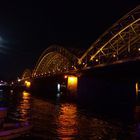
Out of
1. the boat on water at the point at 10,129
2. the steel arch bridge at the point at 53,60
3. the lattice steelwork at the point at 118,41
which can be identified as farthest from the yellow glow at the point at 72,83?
the boat on water at the point at 10,129

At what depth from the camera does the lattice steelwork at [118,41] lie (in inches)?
2402

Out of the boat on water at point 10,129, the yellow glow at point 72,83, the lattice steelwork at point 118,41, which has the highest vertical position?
the lattice steelwork at point 118,41

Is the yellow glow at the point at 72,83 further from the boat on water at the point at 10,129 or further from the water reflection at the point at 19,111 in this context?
the boat on water at the point at 10,129

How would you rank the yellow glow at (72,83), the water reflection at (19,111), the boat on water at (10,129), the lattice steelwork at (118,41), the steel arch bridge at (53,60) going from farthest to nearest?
1. the steel arch bridge at (53,60)
2. the yellow glow at (72,83)
3. the lattice steelwork at (118,41)
4. the water reflection at (19,111)
5. the boat on water at (10,129)

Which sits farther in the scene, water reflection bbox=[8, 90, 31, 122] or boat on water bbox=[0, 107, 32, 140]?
water reflection bbox=[8, 90, 31, 122]

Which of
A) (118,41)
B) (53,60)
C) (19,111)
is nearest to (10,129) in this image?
(19,111)

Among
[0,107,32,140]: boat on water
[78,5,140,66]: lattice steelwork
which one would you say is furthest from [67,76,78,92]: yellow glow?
[0,107,32,140]: boat on water

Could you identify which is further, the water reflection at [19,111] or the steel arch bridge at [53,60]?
the steel arch bridge at [53,60]

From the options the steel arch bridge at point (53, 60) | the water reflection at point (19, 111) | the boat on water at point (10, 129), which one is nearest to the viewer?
the boat on water at point (10, 129)

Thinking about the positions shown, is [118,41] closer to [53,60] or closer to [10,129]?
[10,129]

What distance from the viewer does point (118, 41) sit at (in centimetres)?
7425

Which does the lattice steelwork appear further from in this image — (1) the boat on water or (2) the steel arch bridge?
(1) the boat on water

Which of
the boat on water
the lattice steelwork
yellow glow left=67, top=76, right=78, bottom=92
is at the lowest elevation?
the boat on water

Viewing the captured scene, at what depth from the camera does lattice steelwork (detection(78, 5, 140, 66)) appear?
6102cm
